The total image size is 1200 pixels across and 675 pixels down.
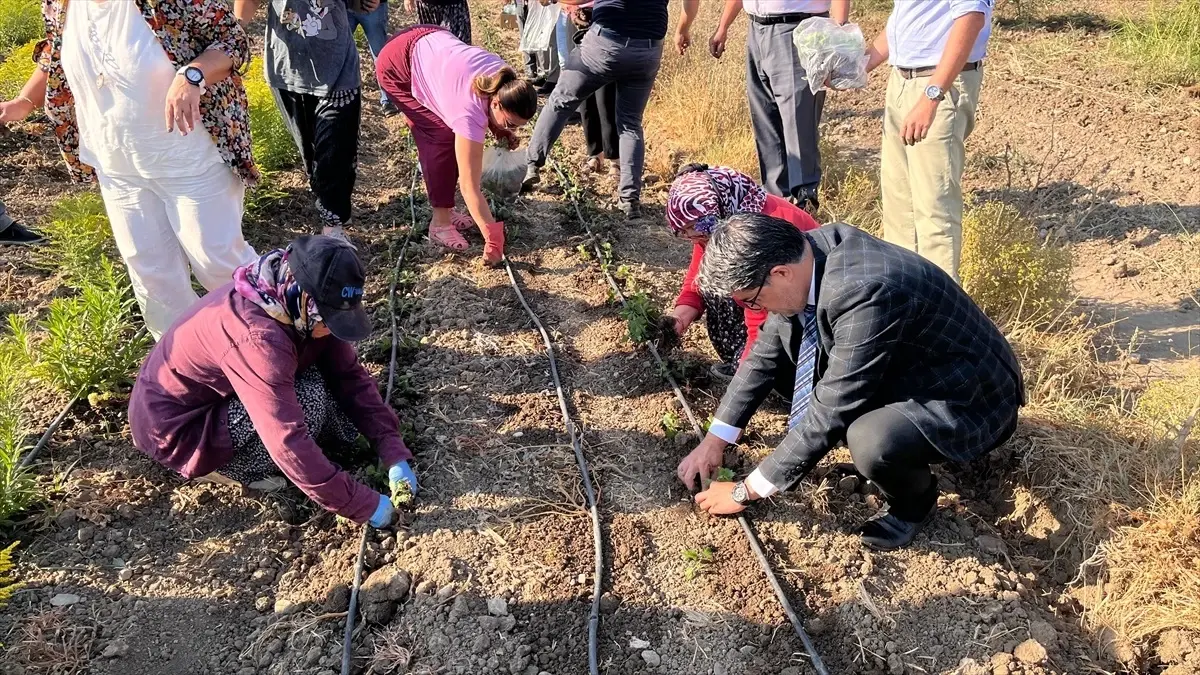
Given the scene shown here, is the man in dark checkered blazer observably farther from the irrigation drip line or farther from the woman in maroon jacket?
the irrigation drip line

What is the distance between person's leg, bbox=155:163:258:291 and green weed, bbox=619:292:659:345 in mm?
1665

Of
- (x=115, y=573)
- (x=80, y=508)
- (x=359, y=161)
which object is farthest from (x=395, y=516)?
(x=359, y=161)

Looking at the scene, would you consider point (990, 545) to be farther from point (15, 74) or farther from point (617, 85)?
point (15, 74)

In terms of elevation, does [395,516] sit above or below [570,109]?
below

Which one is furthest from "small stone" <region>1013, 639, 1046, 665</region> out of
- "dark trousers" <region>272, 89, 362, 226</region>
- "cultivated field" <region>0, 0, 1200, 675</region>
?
"dark trousers" <region>272, 89, 362, 226</region>

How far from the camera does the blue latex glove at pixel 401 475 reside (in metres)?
2.99

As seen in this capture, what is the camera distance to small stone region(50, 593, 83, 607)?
8.59ft

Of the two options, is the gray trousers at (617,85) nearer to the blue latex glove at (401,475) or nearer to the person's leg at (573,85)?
the person's leg at (573,85)

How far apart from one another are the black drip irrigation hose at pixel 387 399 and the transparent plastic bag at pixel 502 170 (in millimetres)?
496

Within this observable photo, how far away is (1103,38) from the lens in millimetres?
7516

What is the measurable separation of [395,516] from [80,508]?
3.55 ft

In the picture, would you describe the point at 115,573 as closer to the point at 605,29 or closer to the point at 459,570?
the point at 459,570

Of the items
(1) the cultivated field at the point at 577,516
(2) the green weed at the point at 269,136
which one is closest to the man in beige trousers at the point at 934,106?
(1) the cultivated field at the point at 577,516

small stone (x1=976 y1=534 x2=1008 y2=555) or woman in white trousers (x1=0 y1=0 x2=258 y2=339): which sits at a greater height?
woman in white trousers (x1=0 y1=0 x2=258 y2=339)
